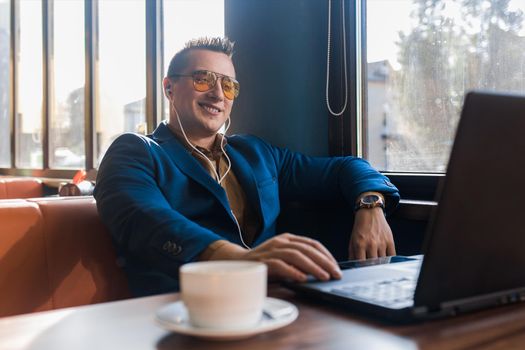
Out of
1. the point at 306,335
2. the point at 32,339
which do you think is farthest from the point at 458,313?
the point at 32,339

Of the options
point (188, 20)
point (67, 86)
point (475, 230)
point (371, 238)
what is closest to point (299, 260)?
point (475, 230)

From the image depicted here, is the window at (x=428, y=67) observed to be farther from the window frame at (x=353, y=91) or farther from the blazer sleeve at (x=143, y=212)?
the blazer sleeve at (x=143, y=212)

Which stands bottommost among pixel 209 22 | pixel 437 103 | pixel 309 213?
pixel 309 213

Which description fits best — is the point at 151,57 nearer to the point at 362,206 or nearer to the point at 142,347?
the point at 362,206

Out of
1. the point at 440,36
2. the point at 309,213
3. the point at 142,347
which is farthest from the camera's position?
the point at 309,213

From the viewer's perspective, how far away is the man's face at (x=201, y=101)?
1.98 m

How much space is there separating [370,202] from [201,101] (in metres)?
0.67

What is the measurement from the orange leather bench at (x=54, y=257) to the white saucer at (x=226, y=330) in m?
0.87

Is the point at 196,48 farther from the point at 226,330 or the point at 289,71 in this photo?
the point at 226,330

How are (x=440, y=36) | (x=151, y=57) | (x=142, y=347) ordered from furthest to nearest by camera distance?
(x=151, y=57) < (x=440, y=36) < (x=142, y=347)

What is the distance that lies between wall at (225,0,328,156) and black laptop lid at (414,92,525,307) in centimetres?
146

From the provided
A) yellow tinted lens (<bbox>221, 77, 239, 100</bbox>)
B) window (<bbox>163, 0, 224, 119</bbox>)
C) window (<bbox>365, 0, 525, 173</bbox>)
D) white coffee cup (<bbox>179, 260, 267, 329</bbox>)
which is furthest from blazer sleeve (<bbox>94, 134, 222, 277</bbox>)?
window (<bbox>163, 0, 224, 119</bbox>)

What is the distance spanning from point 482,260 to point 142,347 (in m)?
0.45

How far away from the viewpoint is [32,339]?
704 mm
